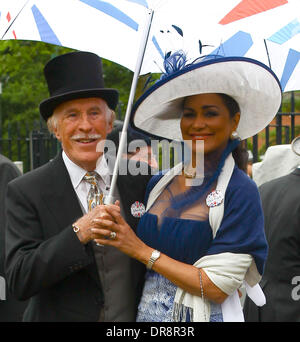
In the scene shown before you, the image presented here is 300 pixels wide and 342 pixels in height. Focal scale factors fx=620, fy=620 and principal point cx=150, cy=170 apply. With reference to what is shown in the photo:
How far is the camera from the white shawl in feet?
8.89

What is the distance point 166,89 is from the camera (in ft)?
9.61

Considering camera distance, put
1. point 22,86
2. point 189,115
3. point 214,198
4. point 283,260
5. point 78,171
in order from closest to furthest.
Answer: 1. point 214,198
2. point 189,115
3. point 78,171
4. point 283,260
5. point 22,86

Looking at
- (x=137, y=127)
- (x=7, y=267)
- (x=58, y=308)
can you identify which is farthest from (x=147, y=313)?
(x=137, y=127)

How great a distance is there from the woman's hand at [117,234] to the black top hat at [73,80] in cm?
75

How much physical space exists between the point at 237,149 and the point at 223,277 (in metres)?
0.65

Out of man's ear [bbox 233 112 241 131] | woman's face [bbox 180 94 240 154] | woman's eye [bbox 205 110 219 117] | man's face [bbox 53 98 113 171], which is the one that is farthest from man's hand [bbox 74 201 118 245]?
man's ear [bbox 233 112 241 131]

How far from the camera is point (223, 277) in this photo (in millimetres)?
2711

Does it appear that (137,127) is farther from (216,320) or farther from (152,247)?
(216,320)

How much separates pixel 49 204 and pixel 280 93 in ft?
4.07

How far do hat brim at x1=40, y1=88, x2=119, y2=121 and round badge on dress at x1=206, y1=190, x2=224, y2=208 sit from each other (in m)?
0.84

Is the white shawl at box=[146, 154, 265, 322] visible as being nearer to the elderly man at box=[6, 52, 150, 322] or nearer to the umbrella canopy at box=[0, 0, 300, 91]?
the elderly man at box=[6, 52, 150, 322]

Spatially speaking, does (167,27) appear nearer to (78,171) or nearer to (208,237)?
(78,171)

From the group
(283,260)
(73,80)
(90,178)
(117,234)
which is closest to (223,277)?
(117,234)

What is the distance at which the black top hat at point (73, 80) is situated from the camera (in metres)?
3.17
